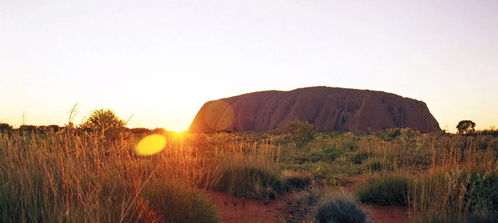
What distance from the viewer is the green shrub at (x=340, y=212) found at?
4.55 m

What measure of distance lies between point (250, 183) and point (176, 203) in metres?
2.86

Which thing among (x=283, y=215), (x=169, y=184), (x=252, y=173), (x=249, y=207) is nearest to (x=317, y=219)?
(x=283, y=215)

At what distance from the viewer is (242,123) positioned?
7681cm

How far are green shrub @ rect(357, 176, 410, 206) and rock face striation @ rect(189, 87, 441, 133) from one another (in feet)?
186

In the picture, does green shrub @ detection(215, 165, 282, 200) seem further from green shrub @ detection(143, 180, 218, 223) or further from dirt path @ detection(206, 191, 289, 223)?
green shrub @ detection(143, 180, 218, 223)

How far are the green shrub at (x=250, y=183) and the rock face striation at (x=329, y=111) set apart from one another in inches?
2220

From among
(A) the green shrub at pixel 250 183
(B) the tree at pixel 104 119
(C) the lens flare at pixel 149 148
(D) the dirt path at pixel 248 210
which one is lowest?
(D) the dirt path at pixel 248 210

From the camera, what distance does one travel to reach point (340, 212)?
4.58 metres

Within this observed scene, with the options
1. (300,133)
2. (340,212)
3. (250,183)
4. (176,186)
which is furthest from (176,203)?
(300,133)

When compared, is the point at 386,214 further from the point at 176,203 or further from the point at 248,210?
the point at 176,203

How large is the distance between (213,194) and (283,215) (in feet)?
6.89

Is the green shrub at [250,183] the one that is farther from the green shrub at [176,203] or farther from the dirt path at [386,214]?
the green shrub at [176,203]

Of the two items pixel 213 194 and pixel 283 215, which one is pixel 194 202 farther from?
pixel 213 194

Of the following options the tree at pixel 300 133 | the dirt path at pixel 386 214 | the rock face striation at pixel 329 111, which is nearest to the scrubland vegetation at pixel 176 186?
the dirt path at pixel 386 214
